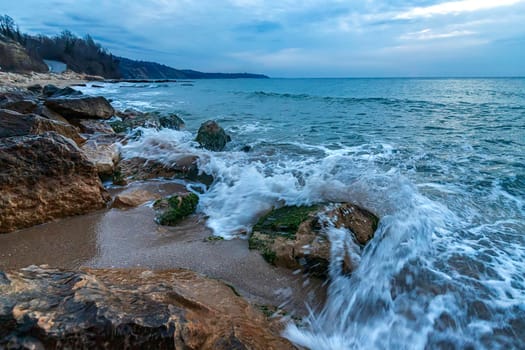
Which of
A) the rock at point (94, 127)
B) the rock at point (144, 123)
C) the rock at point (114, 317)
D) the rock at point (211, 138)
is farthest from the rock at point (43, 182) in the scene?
the rock at point (144, 123)

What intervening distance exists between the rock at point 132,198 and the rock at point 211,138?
145 inches

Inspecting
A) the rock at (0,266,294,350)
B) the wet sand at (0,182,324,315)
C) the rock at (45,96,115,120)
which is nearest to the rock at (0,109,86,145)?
the wet sand at (0,182,324,315)

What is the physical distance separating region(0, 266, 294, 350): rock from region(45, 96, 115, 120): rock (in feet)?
26.8

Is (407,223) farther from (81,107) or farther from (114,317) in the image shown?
(81,107)

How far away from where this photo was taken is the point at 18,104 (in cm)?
759

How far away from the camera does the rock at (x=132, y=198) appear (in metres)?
3.97

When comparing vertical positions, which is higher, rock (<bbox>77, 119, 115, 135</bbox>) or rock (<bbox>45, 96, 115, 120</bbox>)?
rock (<bbox>45, 96, 115, 120</bbox>)

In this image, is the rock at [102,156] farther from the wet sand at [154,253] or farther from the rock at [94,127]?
the rock at [94,127]

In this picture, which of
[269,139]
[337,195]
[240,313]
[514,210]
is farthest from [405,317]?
[269,139]

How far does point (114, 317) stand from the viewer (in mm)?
1499

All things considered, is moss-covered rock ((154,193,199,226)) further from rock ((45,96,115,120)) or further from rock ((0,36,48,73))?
rock ((0,36,48,73))

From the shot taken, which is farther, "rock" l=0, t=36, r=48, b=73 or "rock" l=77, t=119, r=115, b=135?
"rock" l=0, t=36, r=48, b=73

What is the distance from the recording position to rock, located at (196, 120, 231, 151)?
7980 millimetres

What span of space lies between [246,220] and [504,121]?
13120mm
